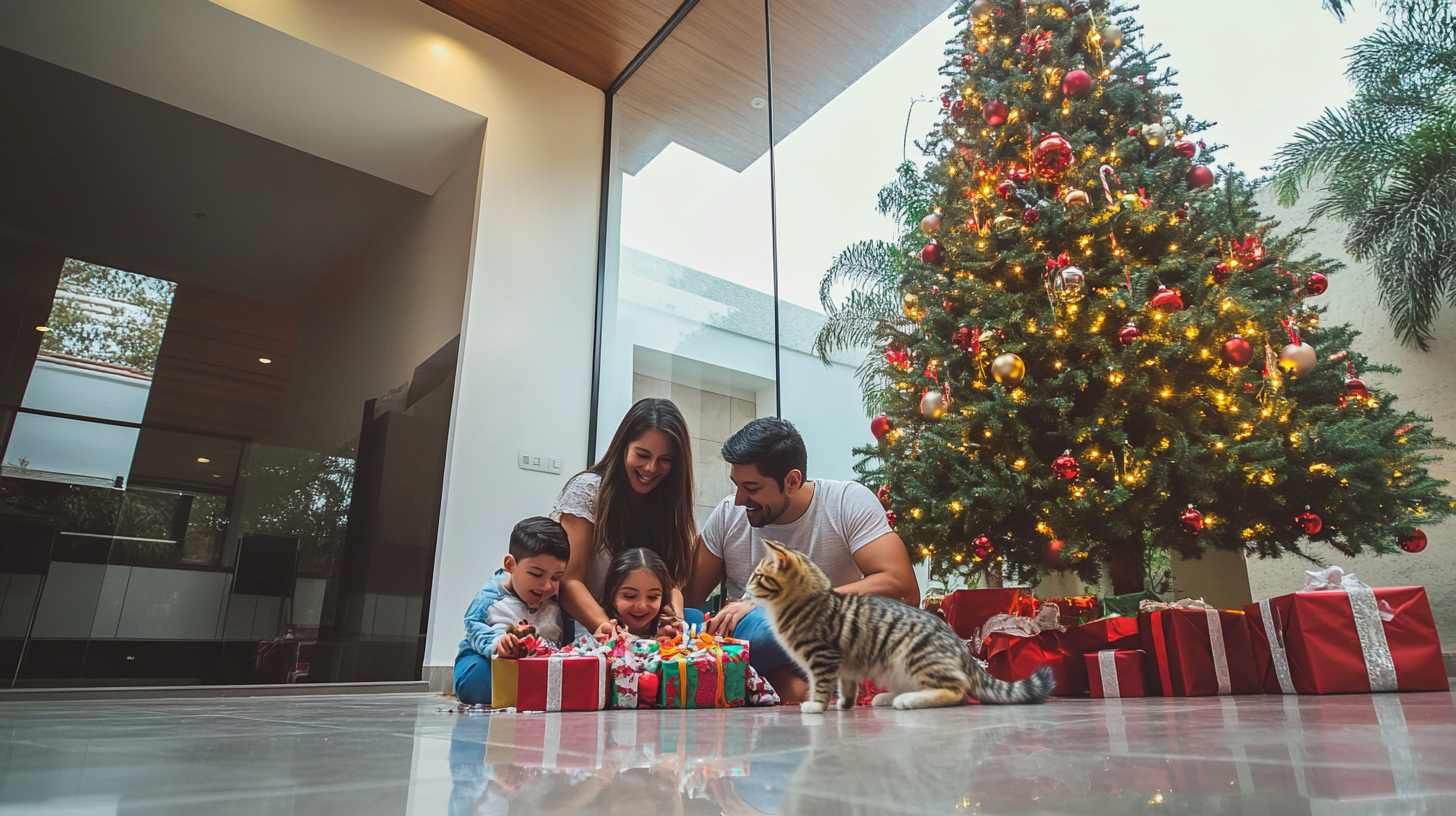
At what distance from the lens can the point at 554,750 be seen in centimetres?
74

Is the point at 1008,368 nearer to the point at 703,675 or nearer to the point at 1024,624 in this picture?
the point at 1024,624

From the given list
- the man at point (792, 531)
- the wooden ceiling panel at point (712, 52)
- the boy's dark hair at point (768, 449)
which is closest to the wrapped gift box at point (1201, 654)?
the man at point (792, 531)

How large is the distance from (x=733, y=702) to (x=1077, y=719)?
2.92 feet

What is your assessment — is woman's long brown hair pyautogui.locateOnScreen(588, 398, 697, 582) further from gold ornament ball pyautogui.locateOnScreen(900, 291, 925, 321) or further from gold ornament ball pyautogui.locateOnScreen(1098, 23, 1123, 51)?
gold ornament ball pyautogui.locateOnScreen(1098, 23, 1123, 51)

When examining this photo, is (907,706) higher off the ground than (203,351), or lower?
lower

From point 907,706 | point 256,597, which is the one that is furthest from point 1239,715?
point 256,597

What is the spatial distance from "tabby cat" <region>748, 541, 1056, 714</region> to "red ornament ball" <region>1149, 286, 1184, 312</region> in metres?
1.32

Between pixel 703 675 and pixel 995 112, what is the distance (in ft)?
7.61

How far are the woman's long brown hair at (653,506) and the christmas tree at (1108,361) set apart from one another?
2.56ft

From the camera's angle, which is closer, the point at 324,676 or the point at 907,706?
the point at 907,706

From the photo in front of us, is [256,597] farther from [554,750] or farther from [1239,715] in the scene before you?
[1239,715]

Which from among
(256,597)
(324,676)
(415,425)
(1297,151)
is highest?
Answer: (1297,151)

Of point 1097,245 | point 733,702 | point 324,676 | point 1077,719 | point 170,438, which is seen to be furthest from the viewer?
point 170,438

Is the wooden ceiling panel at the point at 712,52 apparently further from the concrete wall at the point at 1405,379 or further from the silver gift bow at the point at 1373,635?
the silver gift bow at the point at 1373,635
